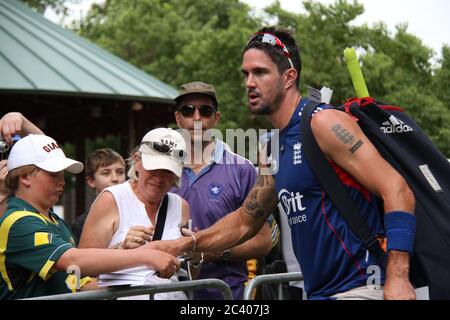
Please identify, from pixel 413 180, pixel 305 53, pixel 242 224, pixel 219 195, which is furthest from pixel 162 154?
pixel 305 53

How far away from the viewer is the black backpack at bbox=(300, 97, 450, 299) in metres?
3.90

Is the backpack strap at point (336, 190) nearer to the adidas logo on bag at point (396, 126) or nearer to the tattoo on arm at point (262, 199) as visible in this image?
the adidas logo on bag at point (396, 126)

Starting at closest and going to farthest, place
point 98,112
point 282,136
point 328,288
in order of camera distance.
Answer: point 328,288 < point 282,136 < point 98,112

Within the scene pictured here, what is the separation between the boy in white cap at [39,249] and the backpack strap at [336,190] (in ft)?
3.02

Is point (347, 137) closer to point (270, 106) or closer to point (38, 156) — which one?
point (270, 106)

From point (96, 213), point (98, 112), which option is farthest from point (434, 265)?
point (98, 112)

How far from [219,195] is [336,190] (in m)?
2.60

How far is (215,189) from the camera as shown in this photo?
21.7 feet

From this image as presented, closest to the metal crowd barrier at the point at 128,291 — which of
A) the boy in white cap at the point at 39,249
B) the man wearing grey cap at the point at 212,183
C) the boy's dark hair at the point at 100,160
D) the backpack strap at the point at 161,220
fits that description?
the boy in white cap at the point at 39,249

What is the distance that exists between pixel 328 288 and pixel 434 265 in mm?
551

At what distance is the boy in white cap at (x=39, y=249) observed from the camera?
13.9 feet

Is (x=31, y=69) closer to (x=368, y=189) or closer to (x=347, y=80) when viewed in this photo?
(x=347, y=80)

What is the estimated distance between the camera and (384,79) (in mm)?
18016

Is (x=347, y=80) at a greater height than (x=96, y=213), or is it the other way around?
(x=347, y=80)
